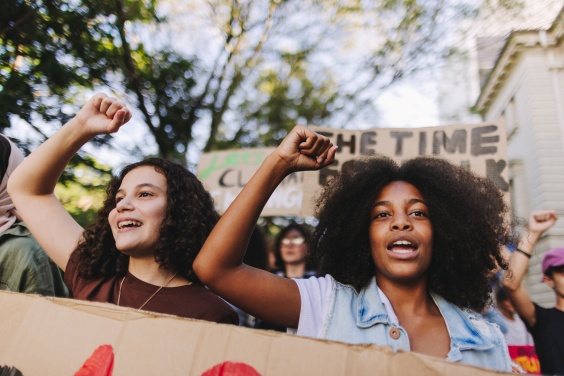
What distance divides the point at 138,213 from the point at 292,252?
247cm

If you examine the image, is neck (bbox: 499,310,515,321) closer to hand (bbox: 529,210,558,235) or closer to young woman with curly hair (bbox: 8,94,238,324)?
hand (bbox: 529,210,558,235)

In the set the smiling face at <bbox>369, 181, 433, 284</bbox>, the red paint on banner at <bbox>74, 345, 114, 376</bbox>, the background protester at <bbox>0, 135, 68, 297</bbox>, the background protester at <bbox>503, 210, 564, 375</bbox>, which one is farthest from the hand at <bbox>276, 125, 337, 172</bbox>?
the background protester at <bbox>503, 210, 564, 375</bbox>

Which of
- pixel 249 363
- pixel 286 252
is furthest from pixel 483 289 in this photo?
pixel 286 252

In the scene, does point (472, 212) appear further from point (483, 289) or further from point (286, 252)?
point (286, 252)

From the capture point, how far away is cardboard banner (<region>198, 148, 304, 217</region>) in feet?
17.2

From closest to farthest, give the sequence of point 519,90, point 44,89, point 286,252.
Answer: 1. point 44,89
2. point 286,252
3. point 519,90

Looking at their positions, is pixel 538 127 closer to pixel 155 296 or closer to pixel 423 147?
pixel 423 147

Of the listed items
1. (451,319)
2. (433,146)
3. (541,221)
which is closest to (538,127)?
(433,146)

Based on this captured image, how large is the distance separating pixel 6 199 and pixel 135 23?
5396mm

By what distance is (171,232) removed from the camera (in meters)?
1.83

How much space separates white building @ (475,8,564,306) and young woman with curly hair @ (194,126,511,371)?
Answer: 9409 millimetres

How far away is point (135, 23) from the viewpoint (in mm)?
6863

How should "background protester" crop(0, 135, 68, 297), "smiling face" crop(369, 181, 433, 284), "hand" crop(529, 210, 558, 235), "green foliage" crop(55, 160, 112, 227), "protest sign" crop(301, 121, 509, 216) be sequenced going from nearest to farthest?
"smiling face" crop(369, 181, 433, 284) < "background protester" crop(0, 135, 68, 297) < "hand" crop(529, 210, 558, 235) < "green foliage" crop(55, 160, 112, 227) < "protest sign" crop(301, 121, 509, 216)

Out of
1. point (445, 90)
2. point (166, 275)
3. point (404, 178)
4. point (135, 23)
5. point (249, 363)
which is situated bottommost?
point (249, 363)
